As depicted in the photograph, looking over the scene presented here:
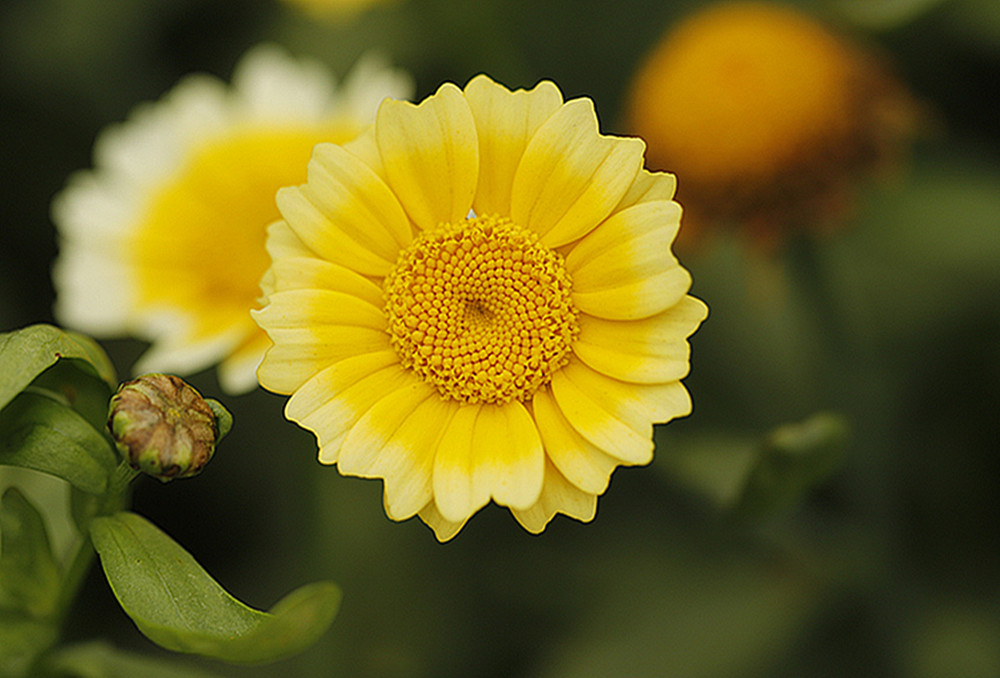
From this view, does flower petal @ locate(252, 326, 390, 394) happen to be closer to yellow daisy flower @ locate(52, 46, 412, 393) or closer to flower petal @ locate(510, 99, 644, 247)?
flower petal @ locate(510, 99, 644, 247)

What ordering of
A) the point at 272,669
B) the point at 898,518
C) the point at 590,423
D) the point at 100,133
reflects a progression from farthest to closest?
A: the point at 100,133
the point at 272,669
the point at 898,518
the point at 590,423

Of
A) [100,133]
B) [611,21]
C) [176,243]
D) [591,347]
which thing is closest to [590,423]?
[591,347]

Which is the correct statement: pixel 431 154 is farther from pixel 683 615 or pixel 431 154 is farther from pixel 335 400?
pixel 683 615

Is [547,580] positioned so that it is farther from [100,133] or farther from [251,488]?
[100,133]

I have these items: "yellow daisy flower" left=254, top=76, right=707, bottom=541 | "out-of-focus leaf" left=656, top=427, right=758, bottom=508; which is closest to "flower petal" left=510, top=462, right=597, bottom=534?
"yellow daisy flower" left=254, top=76, right=707, bottom=541

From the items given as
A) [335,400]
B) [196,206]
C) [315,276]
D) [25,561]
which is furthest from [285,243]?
[196,206]
